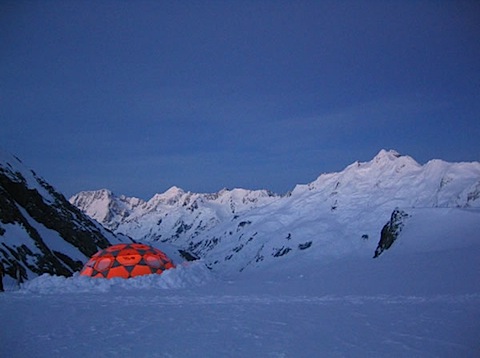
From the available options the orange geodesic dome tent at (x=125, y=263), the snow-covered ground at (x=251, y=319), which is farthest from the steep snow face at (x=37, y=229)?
the snow-covered ground at (x=251, y=319)

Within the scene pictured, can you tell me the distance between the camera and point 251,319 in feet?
31.9

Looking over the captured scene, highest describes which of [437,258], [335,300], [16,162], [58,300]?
[16,162]

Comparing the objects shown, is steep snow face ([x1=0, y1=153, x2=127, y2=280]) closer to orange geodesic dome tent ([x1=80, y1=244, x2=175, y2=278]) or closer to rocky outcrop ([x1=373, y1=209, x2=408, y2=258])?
orange geodesic dome tent ([x1=80, y1=244, x2=175, y2=278])

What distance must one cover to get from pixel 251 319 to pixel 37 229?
154 ft

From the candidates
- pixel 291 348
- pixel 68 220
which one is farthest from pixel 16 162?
pixel 291 348

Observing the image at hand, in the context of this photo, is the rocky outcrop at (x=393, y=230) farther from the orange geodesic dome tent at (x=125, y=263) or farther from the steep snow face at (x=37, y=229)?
the steep snow face at (x=37, y=229)

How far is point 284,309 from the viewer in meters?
11.1

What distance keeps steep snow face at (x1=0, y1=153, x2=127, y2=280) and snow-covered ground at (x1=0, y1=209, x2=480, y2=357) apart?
19.7 meters

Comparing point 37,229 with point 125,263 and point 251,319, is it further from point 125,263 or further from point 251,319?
point 251,319

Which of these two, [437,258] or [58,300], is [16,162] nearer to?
[58,300]

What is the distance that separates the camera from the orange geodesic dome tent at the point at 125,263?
20.1m

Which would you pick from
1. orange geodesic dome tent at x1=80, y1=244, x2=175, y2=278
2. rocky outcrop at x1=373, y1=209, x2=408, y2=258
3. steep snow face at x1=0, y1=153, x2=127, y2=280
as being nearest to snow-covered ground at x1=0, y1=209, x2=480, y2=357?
orange geodesic dome tent at x1=80, y1=244, x2=175, y2=278

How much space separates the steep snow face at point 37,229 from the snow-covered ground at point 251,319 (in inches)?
775

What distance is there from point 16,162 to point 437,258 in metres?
60.1
